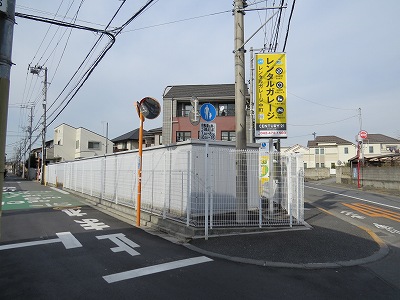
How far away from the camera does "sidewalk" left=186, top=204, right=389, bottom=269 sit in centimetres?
567

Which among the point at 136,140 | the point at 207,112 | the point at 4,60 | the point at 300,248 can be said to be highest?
the point at 136,140

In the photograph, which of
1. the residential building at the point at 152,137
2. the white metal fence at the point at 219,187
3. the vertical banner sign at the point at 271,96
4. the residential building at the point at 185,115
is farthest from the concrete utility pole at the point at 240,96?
the residential building at the point at 152,137

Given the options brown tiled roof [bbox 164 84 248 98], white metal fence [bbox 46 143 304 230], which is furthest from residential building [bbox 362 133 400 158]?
white metal fence [bbox 46 143 304 230]

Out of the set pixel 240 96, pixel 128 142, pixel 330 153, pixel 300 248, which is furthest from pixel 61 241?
pixel 330 153

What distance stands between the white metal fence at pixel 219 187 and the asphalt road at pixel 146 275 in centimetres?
161

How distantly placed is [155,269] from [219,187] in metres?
3.98

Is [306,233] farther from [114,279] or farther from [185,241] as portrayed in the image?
[114,279]

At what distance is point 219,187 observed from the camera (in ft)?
28.3

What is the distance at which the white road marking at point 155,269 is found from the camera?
4602mm

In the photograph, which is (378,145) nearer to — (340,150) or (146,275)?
(340,150)

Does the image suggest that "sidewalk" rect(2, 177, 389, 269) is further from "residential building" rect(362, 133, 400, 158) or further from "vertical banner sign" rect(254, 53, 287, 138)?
"residential building" rect(362, 133, 400, 158)

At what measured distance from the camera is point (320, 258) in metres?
5.82

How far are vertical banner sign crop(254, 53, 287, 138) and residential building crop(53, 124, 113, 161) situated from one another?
123 ft

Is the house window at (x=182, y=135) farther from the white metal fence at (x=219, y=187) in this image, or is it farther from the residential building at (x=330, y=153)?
the residential building at (x=330, y=153)
